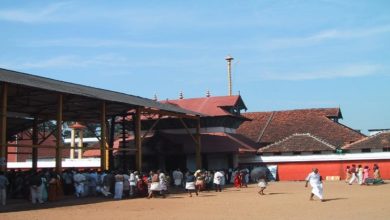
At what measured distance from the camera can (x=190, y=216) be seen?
1412 cm

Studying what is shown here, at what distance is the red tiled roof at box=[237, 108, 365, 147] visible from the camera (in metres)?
40.2

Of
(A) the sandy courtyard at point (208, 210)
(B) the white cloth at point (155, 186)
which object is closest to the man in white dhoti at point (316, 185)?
(A) the sandy courtyard at point (208, 210)

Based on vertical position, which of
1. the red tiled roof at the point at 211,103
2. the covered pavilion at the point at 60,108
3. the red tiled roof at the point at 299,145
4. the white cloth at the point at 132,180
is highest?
the red tiled roof at the point at 211,103

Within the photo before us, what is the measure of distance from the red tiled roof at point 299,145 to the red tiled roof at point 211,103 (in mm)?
4215

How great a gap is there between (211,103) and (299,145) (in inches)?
293

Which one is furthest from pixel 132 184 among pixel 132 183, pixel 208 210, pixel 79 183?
pixel 208 210

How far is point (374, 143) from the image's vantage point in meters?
36.1

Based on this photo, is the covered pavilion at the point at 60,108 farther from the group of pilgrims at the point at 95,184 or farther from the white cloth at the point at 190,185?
the white cloth at the point at 190,185

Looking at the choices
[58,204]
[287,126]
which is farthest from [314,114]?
[58,204]

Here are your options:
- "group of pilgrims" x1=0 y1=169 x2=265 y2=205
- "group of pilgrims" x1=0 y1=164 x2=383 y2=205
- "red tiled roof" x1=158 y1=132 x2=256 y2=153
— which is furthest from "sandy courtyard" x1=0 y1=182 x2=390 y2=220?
"red tiled roof" x1=158 y1=132 x2=256 y2=153

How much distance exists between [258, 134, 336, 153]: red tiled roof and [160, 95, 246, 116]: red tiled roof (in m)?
4.22

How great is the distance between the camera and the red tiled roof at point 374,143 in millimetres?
35719

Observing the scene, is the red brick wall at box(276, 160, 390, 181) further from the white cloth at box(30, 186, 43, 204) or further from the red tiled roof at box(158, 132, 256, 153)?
the white cloth at box(30, 186, 43, 204)

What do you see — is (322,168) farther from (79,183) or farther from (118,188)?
(79,183)
